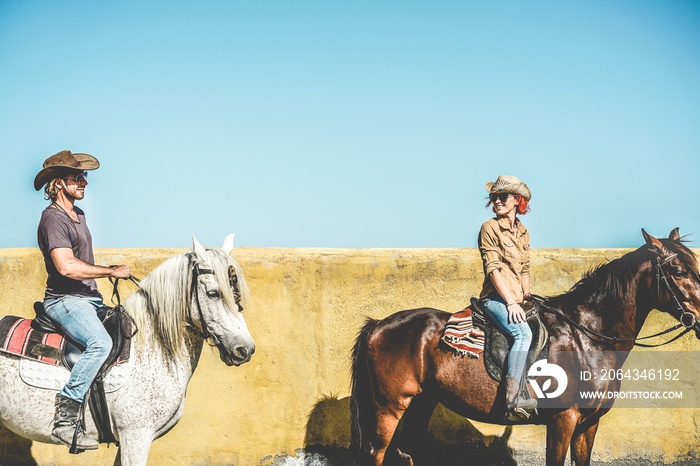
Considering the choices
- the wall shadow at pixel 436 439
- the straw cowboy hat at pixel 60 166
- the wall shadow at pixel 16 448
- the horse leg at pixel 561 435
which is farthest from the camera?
the wall shadow at pixel 16 448

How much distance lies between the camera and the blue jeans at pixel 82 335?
4031mm

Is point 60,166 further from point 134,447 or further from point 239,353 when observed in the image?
point 134,447

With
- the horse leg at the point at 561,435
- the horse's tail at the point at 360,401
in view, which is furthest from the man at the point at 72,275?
the horse leg at the point at 561,435

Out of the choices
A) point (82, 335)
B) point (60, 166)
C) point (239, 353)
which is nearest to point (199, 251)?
point (239, 353)

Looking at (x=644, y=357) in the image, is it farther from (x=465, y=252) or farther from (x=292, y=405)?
(x=292, y=405)

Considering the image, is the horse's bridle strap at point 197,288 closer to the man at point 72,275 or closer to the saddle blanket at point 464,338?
the man at point 72,275

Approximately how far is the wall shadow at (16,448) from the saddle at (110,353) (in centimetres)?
260

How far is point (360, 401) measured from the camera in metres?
5.40

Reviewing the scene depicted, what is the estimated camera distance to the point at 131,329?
4.34 m

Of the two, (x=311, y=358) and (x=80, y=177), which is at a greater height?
(x=80, y=177)

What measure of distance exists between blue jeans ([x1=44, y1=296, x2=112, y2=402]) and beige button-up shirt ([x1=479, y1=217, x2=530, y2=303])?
2.98 metres

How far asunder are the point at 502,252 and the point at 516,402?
1.21 metres

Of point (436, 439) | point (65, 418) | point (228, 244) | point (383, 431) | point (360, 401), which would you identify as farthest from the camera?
point (436, 439)

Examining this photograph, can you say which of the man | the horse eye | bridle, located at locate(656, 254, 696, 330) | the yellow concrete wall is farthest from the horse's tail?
the horse eye
